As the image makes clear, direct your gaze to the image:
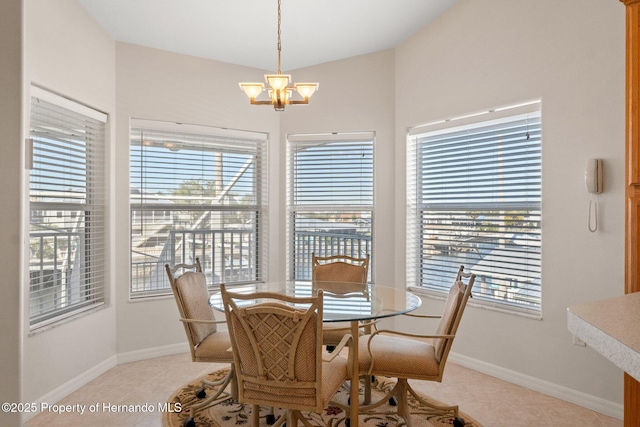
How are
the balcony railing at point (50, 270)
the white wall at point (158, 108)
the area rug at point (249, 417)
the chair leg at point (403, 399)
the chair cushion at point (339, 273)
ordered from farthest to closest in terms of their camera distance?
1. the white wall at point (158, 108)
2. the chair cushion at point (339, 273)
3. the balcony railing at point (50, 270)
4. the area rug at point (249, 417)
5. the chair leg at point (403, 399)

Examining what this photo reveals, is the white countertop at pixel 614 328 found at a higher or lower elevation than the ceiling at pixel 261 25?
lower

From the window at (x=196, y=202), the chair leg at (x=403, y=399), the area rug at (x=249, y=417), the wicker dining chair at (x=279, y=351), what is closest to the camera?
the wicker dining chair at (x=279, y=351)

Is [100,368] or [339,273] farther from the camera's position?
[339,273]

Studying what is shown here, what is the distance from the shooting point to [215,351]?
267 cm

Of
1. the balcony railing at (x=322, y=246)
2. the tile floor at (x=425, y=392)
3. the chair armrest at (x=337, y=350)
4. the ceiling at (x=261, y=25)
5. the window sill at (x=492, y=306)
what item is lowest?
the tile floor at (x=425, y=392)

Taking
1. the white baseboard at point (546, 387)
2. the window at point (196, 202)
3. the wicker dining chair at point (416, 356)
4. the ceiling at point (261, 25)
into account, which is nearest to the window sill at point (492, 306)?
the white baseboard at point (546, 387)

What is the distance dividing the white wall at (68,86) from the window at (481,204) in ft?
9.16

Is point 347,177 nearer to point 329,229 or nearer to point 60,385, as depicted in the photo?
point 329,229

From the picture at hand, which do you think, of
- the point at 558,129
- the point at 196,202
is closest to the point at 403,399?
the point at 558,129

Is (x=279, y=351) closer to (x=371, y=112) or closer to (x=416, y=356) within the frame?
(x=416, y=356)

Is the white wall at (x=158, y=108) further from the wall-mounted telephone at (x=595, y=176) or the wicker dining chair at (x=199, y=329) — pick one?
the wall-mounted telephone at (x=595, y=176)

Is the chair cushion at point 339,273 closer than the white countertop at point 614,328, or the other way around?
the white countertop at point 614,328

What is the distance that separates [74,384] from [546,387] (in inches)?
134

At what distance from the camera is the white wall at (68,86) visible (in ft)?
9.18
